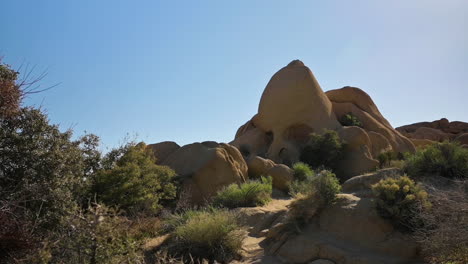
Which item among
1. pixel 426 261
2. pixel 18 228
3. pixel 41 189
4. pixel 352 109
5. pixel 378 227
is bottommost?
pixel 426 261

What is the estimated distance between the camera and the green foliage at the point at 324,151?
2491cm

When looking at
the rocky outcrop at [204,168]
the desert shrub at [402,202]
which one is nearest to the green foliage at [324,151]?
the rocky outcrop at [204,168]

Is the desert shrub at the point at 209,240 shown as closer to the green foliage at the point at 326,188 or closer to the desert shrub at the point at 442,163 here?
the green foliage at the point at 326,188

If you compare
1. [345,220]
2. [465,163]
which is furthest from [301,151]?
[345,220]

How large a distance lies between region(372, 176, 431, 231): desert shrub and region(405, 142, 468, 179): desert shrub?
2791 mm

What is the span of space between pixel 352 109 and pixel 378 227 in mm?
26200

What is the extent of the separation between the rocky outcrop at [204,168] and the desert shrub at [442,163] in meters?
7.35

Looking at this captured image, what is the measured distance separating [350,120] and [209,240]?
26.1m

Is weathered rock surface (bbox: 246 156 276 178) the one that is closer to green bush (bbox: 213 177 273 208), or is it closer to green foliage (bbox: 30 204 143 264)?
green bush (bbox: 213 177 273 208)

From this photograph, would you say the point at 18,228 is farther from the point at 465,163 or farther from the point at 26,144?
the point at 465,163

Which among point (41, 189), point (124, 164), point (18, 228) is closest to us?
point (18, 228)

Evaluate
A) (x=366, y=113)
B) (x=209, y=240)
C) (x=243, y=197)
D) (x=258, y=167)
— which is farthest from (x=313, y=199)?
(x=366, y=113)

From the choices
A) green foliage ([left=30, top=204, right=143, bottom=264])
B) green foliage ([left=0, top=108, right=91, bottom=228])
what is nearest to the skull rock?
green foliage ([left=0, top=108, right=91, bottom=228])

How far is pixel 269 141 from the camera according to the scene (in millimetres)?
31469
